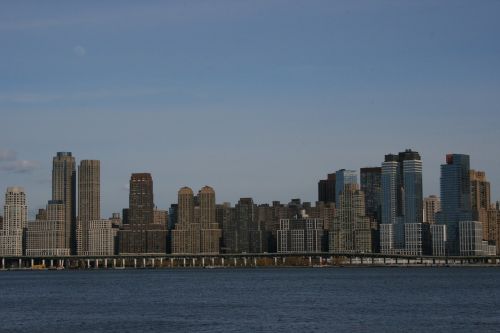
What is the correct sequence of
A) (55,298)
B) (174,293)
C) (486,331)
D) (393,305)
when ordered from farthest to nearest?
(174,293) < (55,298) < (393,305) < (486,331)

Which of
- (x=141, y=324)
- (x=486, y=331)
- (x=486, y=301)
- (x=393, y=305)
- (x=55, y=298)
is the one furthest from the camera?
(x=55, y=298)

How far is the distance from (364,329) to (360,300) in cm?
4290

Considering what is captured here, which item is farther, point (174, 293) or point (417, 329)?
point (174, 293)

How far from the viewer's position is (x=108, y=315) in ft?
356

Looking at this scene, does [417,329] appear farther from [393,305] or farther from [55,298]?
[55,298]

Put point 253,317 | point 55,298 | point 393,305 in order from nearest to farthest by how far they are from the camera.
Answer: point 253,317
point 393,305
point 55,298

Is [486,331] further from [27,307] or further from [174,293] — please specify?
[174,293]

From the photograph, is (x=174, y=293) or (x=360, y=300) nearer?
(x=360, y=300)

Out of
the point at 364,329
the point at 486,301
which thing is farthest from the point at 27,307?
the point at 486,301

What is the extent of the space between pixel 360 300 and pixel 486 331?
45.8 metres

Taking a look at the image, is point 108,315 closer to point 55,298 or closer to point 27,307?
point 27,307

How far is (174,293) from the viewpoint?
519ft

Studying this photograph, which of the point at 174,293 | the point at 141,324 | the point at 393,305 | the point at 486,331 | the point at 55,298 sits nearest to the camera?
the point at 486,331

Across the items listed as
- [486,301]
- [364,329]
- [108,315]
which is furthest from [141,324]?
[486,301]
